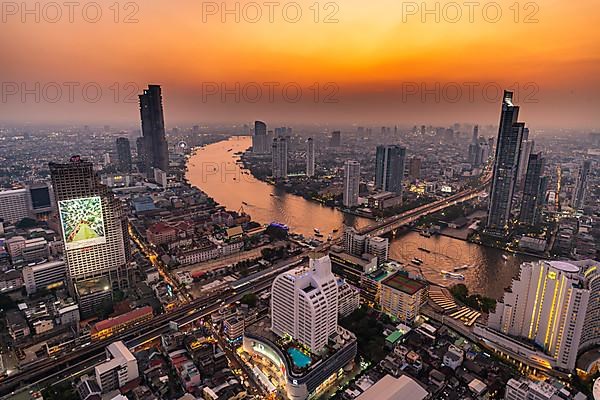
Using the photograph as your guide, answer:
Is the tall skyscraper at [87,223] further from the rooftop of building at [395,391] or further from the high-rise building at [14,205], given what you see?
the high-rise building at [14,205]

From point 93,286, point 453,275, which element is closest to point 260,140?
point 453,275

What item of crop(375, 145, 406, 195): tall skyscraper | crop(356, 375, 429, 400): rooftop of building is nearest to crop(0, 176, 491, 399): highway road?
crop(356, 375, 429, 400): rooftop of building

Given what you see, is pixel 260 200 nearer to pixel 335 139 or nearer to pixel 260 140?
pixel 260 140

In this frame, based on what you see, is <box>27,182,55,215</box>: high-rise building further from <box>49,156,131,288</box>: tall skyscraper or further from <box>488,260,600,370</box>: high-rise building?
<box>488,260,600,370</box>: high-rise building

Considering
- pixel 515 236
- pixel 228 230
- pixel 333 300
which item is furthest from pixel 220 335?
pixel 515 236

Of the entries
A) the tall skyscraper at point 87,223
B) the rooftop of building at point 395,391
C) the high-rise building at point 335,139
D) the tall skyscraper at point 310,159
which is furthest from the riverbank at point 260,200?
the high-rise building at point 335,139

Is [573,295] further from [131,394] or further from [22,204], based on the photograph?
[22,204]
